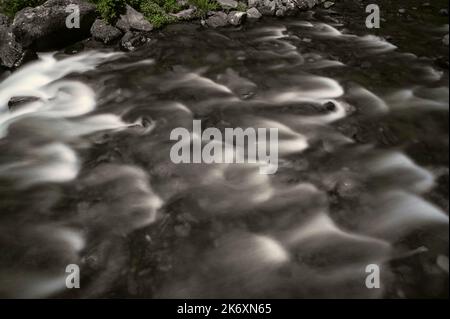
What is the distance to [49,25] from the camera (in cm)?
1108

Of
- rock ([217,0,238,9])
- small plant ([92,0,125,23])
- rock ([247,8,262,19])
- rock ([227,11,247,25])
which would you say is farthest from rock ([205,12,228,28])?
small plant ([92,0,125,23])

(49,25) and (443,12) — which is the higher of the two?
(49,25)

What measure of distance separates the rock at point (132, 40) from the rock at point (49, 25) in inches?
48.8

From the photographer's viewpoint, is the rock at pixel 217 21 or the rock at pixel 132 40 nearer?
the rock at pixel 132 40

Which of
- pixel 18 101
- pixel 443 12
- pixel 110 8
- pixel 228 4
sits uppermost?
pixel 110 8

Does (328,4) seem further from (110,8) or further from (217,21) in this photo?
(110,8)

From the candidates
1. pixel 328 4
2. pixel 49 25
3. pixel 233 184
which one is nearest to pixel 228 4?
pixel 328 4

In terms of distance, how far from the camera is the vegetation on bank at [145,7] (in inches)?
457

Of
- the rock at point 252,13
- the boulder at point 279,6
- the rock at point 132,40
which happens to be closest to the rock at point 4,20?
the rock at point 132,40

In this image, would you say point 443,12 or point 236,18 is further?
point 236,18

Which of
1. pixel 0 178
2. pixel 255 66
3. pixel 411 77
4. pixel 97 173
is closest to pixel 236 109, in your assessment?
pixel 255 66

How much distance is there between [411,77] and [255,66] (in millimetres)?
3338

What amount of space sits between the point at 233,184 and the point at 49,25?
7.85 m

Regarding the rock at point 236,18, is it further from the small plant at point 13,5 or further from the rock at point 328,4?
the small plant at point 13,5
